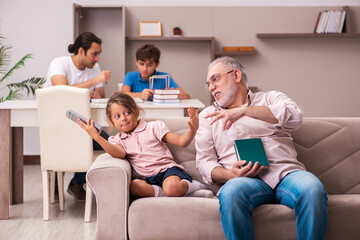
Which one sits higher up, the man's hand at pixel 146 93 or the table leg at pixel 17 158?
the man's hand at pixel 146 93

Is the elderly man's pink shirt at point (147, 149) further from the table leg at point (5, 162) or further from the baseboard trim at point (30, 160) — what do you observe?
the baseboard trim at point (30, 160)

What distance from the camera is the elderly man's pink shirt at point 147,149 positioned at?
252 cm

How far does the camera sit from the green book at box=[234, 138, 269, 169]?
2225 mm

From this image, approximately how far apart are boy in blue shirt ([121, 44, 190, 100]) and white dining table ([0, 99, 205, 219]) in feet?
0.95

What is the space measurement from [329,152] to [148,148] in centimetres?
97

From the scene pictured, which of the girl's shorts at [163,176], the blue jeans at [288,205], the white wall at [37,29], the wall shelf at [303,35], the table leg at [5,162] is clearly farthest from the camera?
the white wall at [37,29]

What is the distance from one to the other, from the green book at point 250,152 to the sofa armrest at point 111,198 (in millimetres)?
527

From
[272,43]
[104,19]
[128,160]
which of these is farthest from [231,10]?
[128,160]

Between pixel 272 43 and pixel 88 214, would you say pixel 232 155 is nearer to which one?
pixel 88 214

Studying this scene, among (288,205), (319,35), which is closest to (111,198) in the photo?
(288,205)

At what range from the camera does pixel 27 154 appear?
18.8 ft

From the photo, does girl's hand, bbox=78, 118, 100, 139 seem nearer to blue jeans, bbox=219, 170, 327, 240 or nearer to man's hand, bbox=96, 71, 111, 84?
blue jeans, bbox=219, 170, 327, 240

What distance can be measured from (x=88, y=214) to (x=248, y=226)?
5.26ft

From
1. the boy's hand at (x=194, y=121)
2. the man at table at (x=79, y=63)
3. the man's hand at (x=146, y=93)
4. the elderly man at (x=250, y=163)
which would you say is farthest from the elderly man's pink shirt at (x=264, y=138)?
the man at table at (x=79, y=63)
